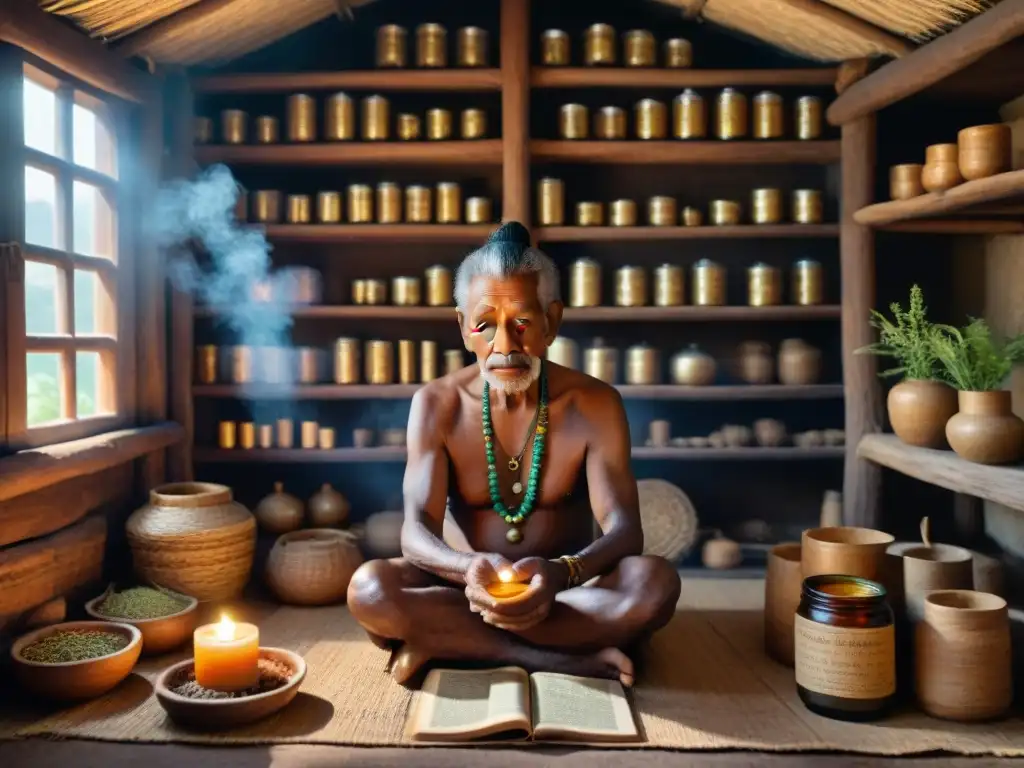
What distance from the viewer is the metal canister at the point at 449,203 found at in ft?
16.4

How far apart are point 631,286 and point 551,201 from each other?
61 cm

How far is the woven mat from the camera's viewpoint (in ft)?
9.13

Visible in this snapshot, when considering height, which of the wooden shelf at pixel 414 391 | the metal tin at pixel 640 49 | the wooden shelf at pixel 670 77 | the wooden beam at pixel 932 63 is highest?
the metal tin at pixel 640 49

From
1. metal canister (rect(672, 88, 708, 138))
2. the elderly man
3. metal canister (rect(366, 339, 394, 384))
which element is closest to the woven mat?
the elderly man

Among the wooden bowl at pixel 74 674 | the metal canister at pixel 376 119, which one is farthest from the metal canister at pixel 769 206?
the wooden bowl at pixel 74 674

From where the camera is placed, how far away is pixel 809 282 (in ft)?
16.3

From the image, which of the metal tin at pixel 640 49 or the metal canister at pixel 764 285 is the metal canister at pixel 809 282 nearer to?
the metal canister at pixel 764 285

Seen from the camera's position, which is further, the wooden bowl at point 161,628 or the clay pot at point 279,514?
the clay pot at point 279,514

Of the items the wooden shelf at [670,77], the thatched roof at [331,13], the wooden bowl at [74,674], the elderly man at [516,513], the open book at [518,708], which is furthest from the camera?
the wooden shelf at [670,77]

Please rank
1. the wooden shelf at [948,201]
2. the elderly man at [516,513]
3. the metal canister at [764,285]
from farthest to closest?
1. the metal canister at [764,285]
2. the wooden shelf at [948,201]
3. the elderly man at [516,513]

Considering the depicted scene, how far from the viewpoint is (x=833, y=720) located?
9.66 feet

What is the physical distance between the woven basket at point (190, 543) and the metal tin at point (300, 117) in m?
1.95

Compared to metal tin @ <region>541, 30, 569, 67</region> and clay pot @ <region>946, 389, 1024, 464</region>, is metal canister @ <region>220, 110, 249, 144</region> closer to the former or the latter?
metal tin @ <region>541, 30, 569, 67</region>

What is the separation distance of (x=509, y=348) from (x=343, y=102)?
2.34m
